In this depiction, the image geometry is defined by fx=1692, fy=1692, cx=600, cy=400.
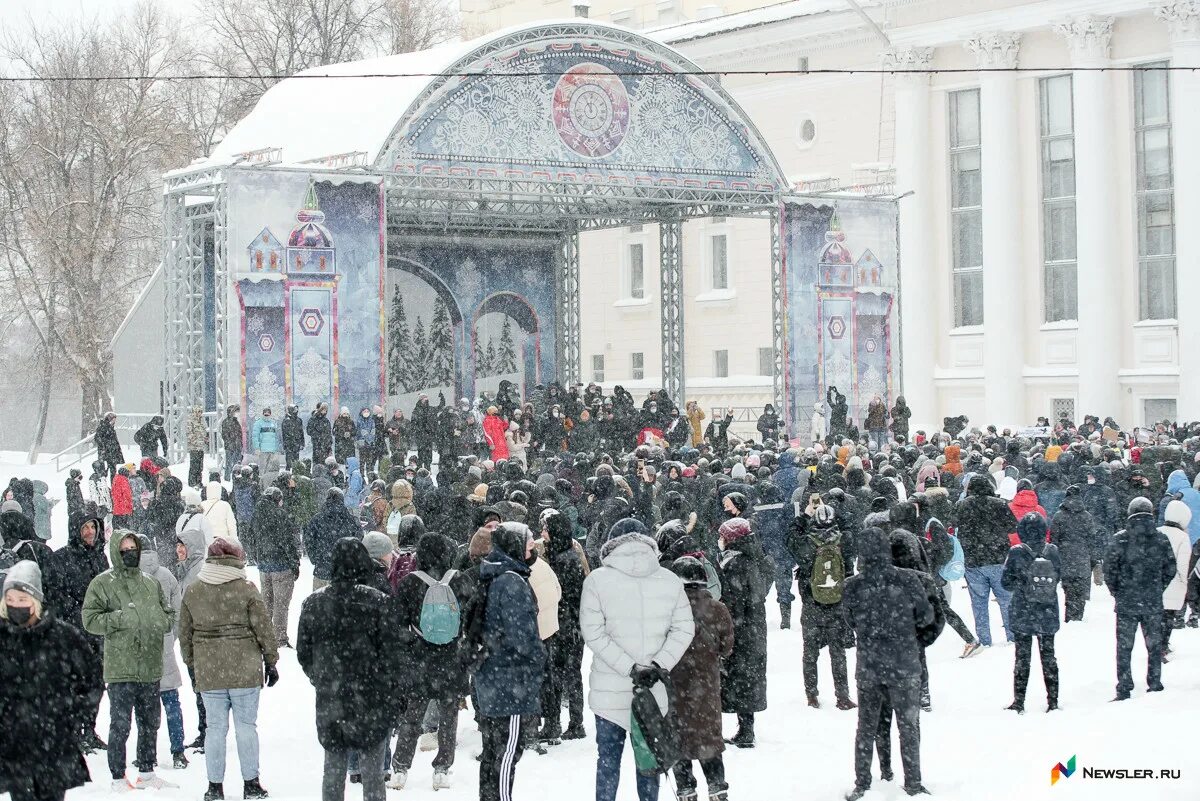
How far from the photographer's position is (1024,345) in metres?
41.8

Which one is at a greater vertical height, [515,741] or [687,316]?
[687,316]

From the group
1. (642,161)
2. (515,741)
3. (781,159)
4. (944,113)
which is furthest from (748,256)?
(515,741)

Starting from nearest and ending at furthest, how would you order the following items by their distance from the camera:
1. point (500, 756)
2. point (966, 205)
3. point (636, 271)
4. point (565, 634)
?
1. point (500, 756)
2. point (565, 634)
3. point (966, 205)
4. point (636, 271)

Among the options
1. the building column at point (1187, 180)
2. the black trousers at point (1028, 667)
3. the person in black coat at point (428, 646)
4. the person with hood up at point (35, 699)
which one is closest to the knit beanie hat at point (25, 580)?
the person with hood up at point (35, 699)

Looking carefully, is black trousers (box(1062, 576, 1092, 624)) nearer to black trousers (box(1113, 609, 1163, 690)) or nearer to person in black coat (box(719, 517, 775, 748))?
black trousers (box(1113, 609, 1163, 690))

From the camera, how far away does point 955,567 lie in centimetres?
1440

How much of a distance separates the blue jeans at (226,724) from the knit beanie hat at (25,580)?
1.94 metres

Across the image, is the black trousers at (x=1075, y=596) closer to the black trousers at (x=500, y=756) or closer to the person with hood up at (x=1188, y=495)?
the person with hood up at (x=1188, y=495)

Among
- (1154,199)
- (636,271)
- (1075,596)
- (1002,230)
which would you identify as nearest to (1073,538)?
(1075,596)

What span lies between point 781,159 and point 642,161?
1680 cm

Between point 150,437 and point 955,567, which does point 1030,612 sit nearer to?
point 955,567

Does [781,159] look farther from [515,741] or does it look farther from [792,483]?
[515,741]

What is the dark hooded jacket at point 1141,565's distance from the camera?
39.7 ft

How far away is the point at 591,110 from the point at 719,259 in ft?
63.6
